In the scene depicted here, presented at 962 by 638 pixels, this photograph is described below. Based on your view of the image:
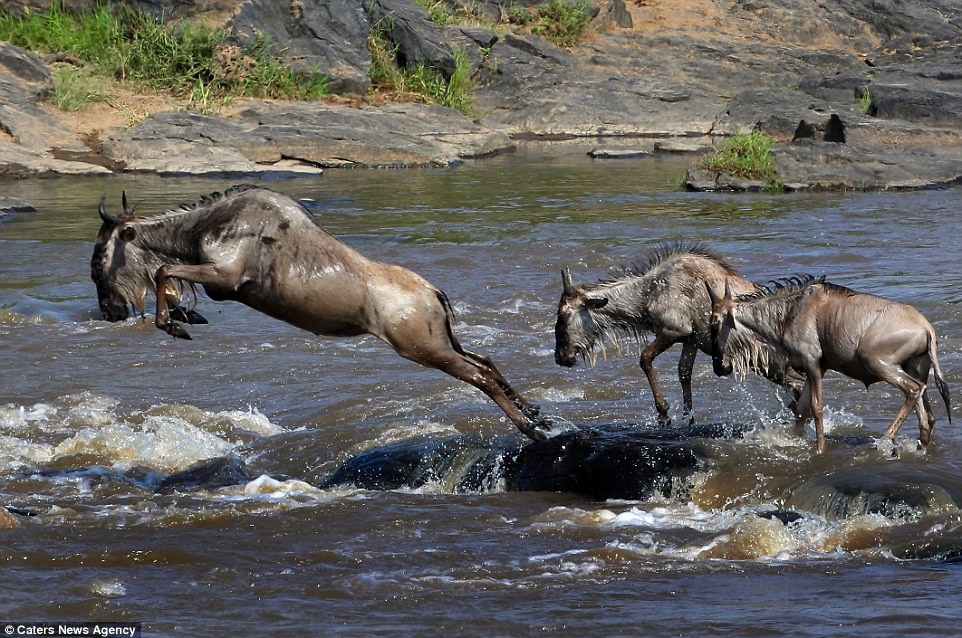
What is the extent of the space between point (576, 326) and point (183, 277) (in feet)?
8.91

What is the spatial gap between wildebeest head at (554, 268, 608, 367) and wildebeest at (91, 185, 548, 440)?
3.73 feet

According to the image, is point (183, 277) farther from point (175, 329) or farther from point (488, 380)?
point (488, 380)

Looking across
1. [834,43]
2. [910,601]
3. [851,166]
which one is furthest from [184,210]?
[834,43]

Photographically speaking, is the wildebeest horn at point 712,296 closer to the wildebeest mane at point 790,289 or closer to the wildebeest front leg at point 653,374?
the wildebeest mane at point 790,289

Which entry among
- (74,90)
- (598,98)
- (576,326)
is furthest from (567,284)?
(598,98)

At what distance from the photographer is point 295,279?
771cm

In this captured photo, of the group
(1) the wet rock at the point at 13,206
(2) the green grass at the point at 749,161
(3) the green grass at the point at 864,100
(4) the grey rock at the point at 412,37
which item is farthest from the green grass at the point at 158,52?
(3) the green grass at the point at 864,100

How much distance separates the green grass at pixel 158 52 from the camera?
1091 inches

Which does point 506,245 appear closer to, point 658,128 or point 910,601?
point 910,601

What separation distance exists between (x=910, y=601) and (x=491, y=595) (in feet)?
5.78

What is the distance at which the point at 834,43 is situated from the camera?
38.9m

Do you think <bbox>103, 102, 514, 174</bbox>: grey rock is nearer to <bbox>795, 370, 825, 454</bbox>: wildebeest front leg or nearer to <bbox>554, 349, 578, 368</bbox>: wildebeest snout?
<bbox>554, 349, 578, 368</bbox>: wildebeest snout

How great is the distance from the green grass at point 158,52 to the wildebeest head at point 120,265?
64.8 feet

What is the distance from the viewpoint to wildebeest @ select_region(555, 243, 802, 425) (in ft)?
28.5
